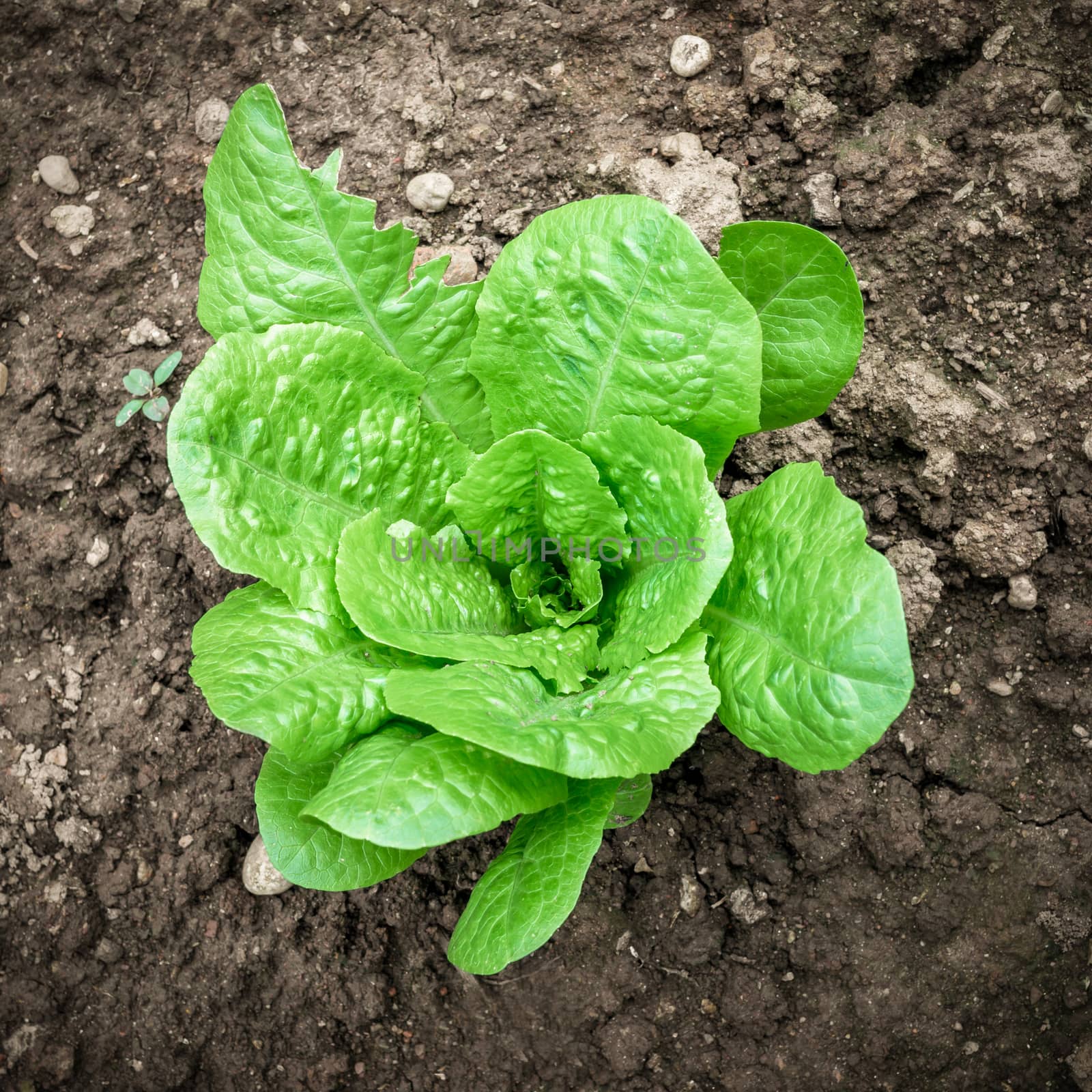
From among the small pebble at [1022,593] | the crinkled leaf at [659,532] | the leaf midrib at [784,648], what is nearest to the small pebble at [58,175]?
the crinkled leaf at [659,532]

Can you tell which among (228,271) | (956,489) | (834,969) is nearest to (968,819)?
(834,969)

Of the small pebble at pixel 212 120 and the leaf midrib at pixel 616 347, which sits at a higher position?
→ the small pebble at pixel 212 120

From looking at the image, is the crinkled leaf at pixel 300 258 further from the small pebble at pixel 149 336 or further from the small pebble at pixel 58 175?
the small pebble at pixel 58 175

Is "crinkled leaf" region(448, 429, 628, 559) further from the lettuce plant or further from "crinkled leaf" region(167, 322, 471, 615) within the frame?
"crinkled leaf" region(167, 322, 471, 615)

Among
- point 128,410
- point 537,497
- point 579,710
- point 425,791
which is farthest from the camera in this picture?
point 128,410

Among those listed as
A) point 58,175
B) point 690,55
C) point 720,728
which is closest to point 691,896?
point 720,728

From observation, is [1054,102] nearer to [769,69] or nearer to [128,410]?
[769,69]

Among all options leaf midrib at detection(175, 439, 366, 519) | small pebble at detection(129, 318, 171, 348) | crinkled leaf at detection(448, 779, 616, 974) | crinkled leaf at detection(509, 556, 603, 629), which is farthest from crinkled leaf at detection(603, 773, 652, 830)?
small pebble at detection(129, 318, 171, 348)
